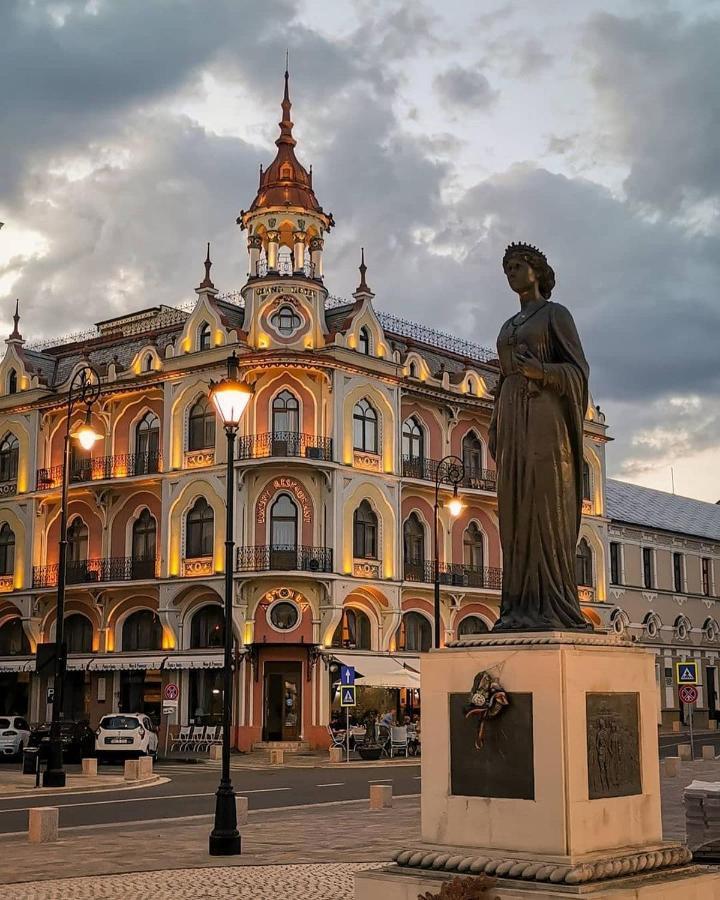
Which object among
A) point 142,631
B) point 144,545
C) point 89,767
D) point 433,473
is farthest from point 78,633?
point 89,767

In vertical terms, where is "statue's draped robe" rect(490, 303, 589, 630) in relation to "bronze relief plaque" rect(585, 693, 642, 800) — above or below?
above

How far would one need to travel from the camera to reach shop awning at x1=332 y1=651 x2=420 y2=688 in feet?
139

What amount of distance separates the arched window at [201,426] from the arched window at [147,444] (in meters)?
1.94

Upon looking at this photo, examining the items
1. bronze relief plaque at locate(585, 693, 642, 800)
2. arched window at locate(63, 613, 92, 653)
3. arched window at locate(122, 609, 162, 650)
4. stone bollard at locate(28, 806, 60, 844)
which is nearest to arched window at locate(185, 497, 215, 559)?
arched window at locate(122, 609, 162, 650)

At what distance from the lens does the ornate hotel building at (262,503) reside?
45344mm

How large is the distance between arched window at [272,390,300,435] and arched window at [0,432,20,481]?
13.6m

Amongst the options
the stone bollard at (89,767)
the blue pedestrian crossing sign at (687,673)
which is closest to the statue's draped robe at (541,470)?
the blue pedestrian crossing sign at (687,673)

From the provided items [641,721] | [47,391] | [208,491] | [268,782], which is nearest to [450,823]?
[641,721]

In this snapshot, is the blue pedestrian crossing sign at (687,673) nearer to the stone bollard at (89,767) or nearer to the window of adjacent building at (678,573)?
the stone bollard at (89,767)

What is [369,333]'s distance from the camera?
1927 inches

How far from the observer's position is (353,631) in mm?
47125

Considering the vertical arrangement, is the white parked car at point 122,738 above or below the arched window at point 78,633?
below

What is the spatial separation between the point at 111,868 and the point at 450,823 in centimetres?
672

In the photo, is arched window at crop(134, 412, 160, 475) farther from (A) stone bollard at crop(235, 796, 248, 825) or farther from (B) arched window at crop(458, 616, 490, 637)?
(A) stone bollard at crop(235, 796, 248, 825)
